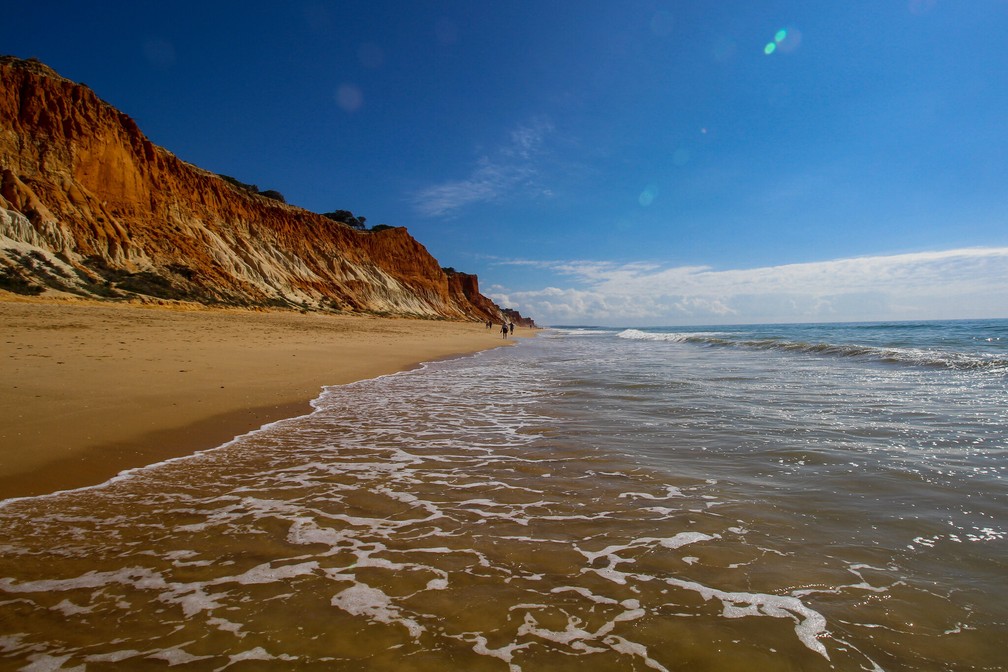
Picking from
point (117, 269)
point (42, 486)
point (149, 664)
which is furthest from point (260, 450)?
point (117, 269)

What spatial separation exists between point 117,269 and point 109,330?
18872 millimetres

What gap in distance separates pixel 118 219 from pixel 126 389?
119ft

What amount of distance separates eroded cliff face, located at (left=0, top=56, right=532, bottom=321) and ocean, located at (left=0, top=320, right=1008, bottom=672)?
2865 centimetres

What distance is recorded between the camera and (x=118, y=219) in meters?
34.9

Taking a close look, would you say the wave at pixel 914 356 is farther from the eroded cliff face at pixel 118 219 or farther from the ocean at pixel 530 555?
the eroded cliff face at pixel 118 219

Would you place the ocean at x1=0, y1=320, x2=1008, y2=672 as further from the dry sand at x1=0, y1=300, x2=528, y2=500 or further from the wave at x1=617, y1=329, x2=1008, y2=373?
the wave at x1=617, y1=329, x2=1008, y2=373

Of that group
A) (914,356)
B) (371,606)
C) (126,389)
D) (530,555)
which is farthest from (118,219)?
(914,356)

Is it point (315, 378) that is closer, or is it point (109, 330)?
point (315, 378)

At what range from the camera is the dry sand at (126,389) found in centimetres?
513

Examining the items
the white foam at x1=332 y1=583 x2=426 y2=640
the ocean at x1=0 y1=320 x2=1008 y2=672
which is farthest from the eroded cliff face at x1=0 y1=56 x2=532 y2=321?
the white foam at x1=332 y1=583 x2=426 y2=640

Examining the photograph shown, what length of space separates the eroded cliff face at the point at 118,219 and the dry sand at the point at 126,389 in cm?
1304

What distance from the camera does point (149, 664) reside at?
216cm

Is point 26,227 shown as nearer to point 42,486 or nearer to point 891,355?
point 42,486

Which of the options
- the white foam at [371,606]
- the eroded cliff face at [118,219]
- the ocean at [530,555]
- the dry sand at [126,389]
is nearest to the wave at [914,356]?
the ocean at [530,555]
